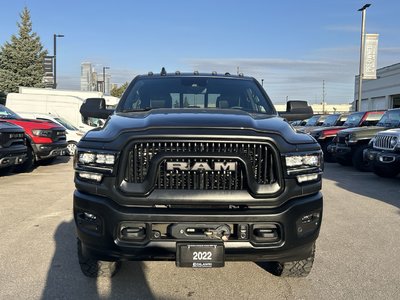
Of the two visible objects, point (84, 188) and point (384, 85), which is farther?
point (384, 85)

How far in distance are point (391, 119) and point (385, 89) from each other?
3211 centimetres

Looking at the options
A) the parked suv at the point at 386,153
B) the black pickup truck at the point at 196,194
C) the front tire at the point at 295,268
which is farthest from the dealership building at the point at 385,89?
the black pickup truck at the point at 196,194

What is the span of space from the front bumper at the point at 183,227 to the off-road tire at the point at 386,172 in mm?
7585

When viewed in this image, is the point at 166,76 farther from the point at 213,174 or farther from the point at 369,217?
the point at 369,217

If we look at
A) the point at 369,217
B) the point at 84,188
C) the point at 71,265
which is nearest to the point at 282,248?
the point at 84,188

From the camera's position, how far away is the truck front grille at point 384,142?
978 centimetres

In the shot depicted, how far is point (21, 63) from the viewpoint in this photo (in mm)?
41281

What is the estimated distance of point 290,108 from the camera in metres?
5.46

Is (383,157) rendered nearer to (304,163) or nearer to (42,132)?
(304,163)

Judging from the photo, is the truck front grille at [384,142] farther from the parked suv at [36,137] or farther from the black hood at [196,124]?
the parked suv at [36,137]

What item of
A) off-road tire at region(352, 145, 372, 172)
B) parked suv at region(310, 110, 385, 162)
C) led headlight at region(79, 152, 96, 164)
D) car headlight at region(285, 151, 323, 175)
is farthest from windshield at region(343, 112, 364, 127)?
led headlight at region(79, 152, 96, 164)

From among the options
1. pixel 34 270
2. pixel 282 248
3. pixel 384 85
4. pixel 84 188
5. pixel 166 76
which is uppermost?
pixel 384 85

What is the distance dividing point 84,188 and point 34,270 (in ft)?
4.74

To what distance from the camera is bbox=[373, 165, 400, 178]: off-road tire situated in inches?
397
